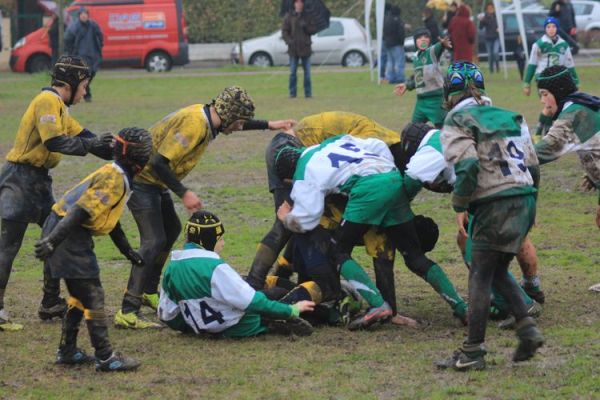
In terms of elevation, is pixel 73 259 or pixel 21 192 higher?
pixel 21 192

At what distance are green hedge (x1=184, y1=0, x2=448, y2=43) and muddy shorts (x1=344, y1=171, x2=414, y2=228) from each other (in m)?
32.6

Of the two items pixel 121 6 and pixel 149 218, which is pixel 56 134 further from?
pixel 121 6

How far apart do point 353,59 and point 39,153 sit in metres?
28.8

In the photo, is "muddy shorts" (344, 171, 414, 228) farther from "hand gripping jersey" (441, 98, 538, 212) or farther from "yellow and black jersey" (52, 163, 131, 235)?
"yellow and black jersey" (52, 163, 131, 235)

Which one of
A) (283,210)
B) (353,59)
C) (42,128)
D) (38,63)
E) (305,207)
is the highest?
(42,128)

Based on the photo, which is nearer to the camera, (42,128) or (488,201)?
(488,201)

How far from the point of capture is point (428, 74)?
646 inches

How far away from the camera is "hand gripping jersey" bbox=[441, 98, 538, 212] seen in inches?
267

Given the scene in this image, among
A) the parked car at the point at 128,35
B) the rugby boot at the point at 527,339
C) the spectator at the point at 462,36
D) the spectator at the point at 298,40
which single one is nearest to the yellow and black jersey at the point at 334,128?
the rugby boot at the point at 527,339

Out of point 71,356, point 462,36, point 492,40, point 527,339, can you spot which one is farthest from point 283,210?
point 492,40

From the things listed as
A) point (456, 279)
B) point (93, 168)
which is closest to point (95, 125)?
point (93, 168)

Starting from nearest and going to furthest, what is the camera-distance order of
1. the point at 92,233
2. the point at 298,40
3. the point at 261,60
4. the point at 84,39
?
the point at 92,233 → the point at 84,39 → the point at 298,40 → the point at 261,60

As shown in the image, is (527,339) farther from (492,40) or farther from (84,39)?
(492,40)

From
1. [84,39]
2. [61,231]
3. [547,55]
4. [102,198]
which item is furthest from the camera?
[84,39]
